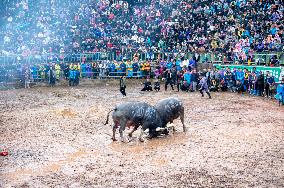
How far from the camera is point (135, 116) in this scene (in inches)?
534

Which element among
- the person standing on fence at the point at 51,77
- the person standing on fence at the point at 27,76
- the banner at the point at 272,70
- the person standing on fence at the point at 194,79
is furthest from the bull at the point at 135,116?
A: the person standing on fence at the point at 51,77

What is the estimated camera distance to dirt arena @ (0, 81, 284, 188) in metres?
10.1

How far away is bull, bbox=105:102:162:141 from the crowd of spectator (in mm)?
15727

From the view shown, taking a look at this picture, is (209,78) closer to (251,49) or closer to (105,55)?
(251,49)

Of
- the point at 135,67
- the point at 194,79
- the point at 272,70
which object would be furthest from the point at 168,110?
the point at 135,67

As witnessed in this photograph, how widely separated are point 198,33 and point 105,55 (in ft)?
25.2

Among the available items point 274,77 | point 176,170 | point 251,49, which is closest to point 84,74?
point 251,49

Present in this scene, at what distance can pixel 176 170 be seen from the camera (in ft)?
35.0

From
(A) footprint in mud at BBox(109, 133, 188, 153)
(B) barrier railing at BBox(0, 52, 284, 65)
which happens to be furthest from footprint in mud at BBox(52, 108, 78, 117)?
(B) barrier railing at BBox(0, 52, 284, 65)

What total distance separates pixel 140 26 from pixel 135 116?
2511 cm

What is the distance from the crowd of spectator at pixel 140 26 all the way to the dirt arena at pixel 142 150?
12.1m

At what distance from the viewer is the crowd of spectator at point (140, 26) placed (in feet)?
103

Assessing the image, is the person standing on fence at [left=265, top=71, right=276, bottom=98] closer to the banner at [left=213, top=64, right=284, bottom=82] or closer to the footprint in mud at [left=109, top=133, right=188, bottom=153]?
the banner at [left=213, top=64, right=284, bottom=82]

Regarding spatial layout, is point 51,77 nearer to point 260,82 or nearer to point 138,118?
point 260,82
